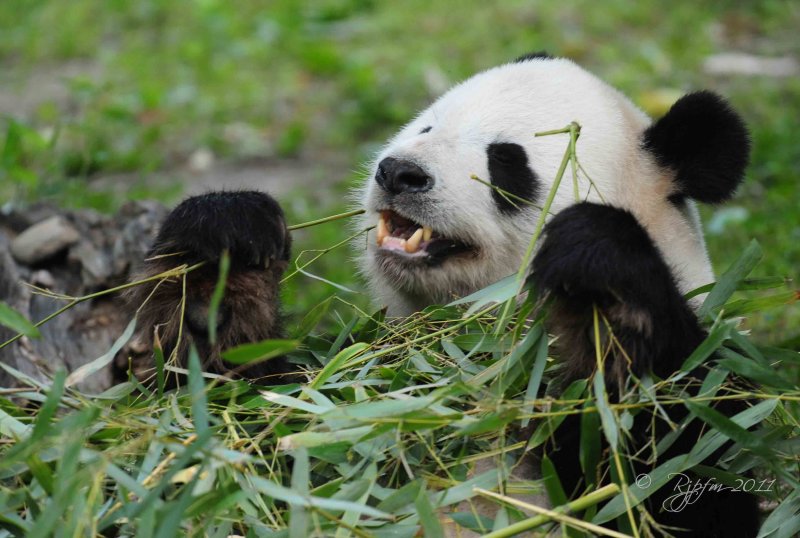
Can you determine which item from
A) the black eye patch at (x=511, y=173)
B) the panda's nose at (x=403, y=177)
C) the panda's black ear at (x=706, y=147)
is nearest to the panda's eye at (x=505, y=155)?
the black eye patch at (x=511, y=173)

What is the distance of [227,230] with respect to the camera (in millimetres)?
3303

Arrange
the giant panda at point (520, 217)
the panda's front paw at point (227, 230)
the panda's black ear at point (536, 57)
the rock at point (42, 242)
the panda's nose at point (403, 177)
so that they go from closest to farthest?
the giant panda at point (520, 217)
the panda's front paw at point (227, 230)
the panda's nose at point (403, 177)
the panda's black ear at point (536, 57)
the rock at point (42, 242)

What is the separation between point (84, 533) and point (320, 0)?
9.45 m

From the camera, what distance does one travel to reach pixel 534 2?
10.9 metres

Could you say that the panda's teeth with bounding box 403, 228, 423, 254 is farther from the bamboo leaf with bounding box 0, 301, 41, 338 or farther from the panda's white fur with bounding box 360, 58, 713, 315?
the bamboo leaf with bounding box 0, 301, 41, 338

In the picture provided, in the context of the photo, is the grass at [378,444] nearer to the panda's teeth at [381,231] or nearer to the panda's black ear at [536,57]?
the panda's teeth at [381,231]

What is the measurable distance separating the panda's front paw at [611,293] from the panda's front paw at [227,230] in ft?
3.21

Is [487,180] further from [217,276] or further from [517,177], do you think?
[217,276]

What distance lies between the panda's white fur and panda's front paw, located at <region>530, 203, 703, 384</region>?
1.85 ft

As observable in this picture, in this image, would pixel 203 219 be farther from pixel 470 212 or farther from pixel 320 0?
pixel 320 0

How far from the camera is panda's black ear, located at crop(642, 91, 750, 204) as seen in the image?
3.68 metres

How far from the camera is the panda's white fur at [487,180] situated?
3551mm

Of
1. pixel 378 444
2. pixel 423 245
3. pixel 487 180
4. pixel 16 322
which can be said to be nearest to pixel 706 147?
pixel 487 180

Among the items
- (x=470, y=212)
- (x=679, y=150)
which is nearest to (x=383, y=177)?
(x=470, y=212)
